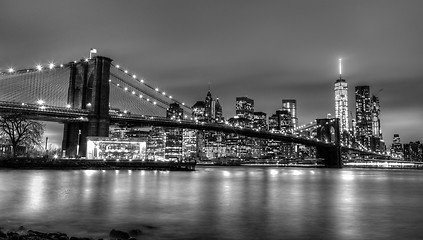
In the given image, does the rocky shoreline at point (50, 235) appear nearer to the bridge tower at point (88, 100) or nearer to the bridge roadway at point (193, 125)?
the bridge tower at point (88, 100)

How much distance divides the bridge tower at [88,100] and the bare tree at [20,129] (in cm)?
526

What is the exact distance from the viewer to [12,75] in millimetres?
51438

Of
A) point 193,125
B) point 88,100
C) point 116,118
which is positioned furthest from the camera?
point 193,125

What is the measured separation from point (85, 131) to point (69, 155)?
5.79m

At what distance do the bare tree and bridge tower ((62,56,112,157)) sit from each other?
526cm

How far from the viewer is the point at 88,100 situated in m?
58.5

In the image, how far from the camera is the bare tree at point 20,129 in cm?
4759

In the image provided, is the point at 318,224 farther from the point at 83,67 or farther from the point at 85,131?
the point at 83,67

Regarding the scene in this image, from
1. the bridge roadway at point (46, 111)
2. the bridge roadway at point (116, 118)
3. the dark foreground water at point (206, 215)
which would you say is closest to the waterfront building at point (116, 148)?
the bridge roadway at point (116, 118)

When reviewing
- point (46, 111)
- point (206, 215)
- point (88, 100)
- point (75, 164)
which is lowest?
point (206, 215)

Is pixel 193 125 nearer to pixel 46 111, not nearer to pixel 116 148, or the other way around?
pixel 116 148

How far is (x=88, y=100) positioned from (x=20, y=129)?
459 inches

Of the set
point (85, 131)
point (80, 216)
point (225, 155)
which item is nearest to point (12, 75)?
point (85, 131)

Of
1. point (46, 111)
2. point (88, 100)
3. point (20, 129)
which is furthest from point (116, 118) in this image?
point (20, 129)
